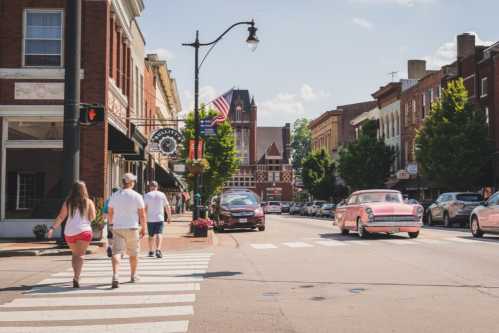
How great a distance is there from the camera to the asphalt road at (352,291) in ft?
23.8

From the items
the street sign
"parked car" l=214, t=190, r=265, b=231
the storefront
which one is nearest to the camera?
the storefront

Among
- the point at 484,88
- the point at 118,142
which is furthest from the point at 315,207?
the point at 118,142

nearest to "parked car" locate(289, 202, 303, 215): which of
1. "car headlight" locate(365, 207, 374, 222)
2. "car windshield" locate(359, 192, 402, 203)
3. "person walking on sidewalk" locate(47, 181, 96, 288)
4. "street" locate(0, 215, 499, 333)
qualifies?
"car windshield" locate(359, 192, 402, 203)

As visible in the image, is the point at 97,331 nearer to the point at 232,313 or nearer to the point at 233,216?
the point at 232,313

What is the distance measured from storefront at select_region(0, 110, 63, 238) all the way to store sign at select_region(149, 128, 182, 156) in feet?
25.4

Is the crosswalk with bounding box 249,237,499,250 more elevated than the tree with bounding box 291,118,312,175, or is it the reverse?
the tree with bounding box 291,118,312,175

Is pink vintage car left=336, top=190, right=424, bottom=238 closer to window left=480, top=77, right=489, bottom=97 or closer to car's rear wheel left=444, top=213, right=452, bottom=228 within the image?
car's rear wheel left=444, top=213, right=452, bottom=228

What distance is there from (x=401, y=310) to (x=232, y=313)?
2.00 metres

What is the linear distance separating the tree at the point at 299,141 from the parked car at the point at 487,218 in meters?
119

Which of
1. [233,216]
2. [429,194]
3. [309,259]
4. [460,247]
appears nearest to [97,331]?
[309,259]

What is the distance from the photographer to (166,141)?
2939 cm

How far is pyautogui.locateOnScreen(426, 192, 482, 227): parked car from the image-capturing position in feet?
102

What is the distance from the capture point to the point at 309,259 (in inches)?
572

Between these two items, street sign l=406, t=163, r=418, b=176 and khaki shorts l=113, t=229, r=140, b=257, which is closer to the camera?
khaki shorts l=113, t=229, r=140, b=257
